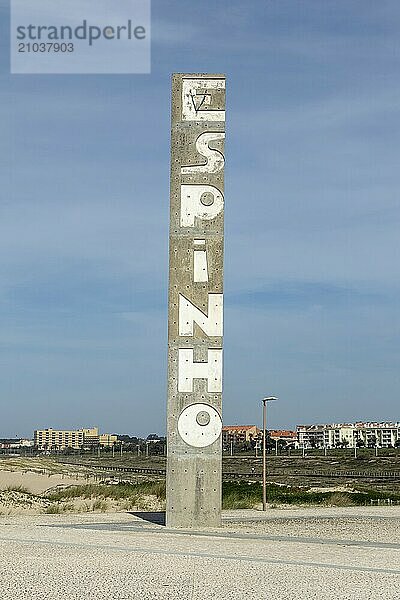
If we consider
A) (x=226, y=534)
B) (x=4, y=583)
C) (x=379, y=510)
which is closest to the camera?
(x=4, y=583)

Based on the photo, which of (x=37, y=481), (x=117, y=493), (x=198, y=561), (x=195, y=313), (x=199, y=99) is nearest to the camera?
(x=198, y=561)

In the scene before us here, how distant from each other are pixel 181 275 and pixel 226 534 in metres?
Answer: 6.76

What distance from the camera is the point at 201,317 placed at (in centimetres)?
2428

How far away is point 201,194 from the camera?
977 inches

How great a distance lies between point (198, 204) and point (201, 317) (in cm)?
306

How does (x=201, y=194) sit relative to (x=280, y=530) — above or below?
above

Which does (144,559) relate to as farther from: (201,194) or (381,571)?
(201,194)

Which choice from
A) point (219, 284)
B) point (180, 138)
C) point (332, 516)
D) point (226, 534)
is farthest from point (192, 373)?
point (332, 516)

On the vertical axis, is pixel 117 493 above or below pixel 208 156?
below

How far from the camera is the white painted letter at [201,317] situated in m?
24.2

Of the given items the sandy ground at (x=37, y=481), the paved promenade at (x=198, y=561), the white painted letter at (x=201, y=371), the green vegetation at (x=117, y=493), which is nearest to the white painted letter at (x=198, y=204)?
the white painted letter at (x=201, y=371)

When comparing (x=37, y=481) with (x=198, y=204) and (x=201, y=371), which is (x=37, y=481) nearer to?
(x=201, y=371)

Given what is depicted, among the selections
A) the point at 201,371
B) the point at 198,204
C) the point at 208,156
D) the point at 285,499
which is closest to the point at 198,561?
the point at 201,371

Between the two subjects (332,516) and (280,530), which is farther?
(332,516)
